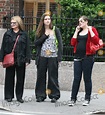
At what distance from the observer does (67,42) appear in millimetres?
10000

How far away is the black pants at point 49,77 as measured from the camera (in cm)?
812

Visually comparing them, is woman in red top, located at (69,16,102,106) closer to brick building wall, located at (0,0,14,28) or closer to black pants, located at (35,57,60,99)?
black pants, located at (35,57,60,99)

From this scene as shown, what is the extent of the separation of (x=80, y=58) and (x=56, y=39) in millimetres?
676

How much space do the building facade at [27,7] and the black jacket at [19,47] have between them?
3.16m

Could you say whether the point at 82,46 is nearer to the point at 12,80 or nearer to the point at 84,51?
the point at 84,51

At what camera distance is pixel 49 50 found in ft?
26.5

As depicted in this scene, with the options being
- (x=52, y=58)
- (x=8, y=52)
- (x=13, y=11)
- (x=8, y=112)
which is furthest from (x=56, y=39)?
(x=13, y=11)

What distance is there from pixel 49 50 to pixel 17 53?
0.65m

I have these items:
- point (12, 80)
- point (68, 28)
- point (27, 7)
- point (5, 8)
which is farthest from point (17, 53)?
point (27, 7)

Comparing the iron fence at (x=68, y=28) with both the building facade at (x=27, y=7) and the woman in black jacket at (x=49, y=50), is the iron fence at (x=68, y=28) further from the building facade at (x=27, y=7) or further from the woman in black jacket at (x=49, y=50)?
the woman in black jacket at (x=49, y=50)

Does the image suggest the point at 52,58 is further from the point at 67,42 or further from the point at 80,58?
the point at 67,42

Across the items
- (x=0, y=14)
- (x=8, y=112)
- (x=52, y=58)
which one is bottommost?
(x=8, y=112)

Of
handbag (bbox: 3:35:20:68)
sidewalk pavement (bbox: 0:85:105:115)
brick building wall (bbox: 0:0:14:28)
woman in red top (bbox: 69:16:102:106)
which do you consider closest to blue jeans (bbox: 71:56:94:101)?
woman in red top (bbox: 69:16:102:106)

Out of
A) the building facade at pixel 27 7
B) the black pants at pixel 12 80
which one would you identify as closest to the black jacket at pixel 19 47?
the black pants at pixel 12 80
